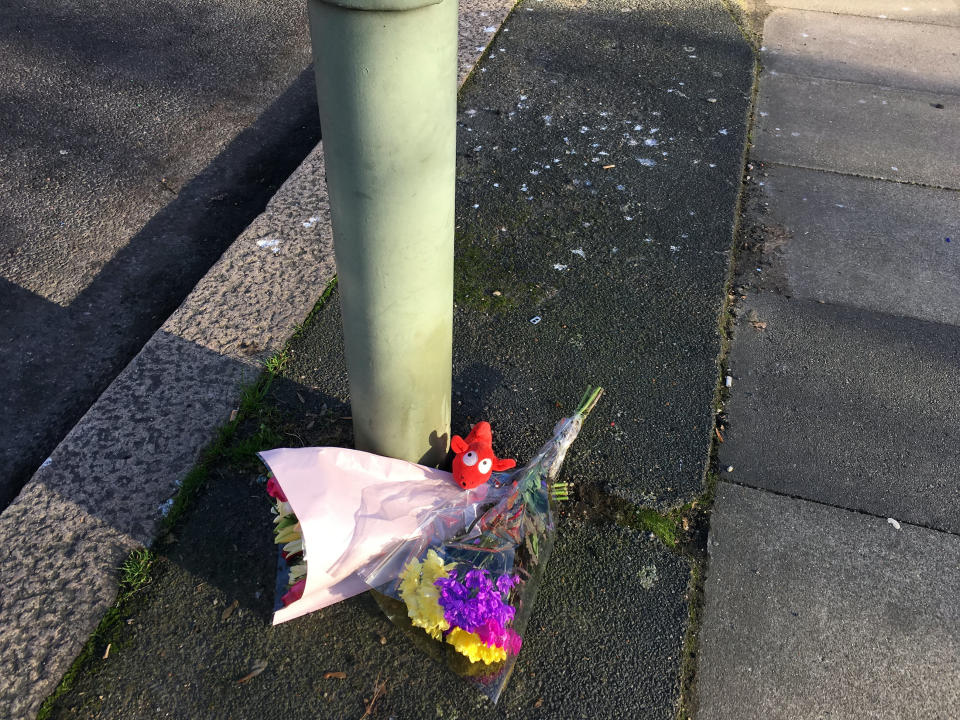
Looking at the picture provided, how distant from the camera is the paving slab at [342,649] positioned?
2.06 metres

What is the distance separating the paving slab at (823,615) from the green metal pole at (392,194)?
1050 millimetres

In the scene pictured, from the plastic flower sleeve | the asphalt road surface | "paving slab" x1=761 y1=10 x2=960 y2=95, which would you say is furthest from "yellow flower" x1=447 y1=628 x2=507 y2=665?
"paving slab" x1=761 y1=10 x2=960 y2=95

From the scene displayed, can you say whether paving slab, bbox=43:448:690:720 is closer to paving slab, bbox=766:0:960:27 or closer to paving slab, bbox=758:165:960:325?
paving slab, bbox=758:165:960:325

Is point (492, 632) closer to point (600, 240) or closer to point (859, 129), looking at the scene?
point (600, 240)

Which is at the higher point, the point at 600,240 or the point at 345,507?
the point at 345,507

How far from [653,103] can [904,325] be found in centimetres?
206

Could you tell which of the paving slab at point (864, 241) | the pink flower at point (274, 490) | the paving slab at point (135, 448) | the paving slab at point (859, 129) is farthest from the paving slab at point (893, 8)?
the pink flower at point (274, 490)

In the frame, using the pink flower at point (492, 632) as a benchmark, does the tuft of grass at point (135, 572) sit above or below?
below

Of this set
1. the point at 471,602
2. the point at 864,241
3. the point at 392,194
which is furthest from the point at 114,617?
the point at 864,241

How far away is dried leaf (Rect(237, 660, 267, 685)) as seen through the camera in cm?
210

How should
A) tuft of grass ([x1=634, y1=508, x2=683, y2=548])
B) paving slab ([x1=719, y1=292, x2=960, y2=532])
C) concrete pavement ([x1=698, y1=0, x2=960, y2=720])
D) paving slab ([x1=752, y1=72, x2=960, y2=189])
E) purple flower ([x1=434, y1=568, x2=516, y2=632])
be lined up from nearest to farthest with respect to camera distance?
purple flower ([x1=434, y1=568, x2=516, y2=632]), concrete pavement ([x1=698, y1=0, x2=960, y2=720]), tuft of grass ([x1=634, y1=508, x2=683, y2=548]), paving slab ([x1=719, y1=292, x2=960, y2=532]), paving slab ([x1=752, y1=72, x2=960, y2=189])

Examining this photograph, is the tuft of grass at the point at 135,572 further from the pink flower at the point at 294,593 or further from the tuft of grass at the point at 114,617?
the pink flower at the point at 294,593

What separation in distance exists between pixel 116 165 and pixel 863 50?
4.94 metres

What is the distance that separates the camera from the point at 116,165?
4.23 metres
